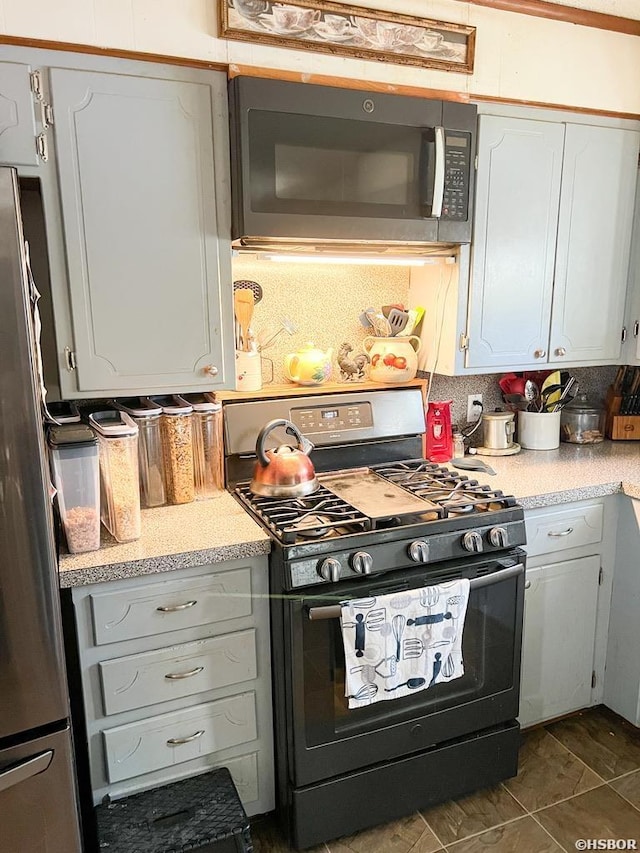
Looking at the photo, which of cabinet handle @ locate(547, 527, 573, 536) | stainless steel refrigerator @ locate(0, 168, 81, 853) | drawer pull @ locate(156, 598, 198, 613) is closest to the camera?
stainless steel refrigerator @ locate(0, 168, 81, 853)

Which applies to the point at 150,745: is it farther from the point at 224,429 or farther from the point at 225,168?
the point at 225,168

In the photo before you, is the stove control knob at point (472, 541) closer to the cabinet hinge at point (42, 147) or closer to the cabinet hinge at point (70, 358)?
the cabinet hinge at point (70, 358)

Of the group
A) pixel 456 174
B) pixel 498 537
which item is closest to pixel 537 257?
pixel 456 174

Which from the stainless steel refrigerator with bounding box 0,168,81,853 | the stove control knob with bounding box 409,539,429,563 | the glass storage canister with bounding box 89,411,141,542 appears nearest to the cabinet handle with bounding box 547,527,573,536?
the stove control knob with bounding box 409,539,429,563

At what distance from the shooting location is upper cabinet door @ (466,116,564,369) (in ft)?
6.98

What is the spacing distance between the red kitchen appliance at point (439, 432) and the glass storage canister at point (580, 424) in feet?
1.93

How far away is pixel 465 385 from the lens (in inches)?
103

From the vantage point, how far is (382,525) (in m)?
1.76

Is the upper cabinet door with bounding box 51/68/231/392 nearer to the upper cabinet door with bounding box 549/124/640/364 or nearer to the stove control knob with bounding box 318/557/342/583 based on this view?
the stove control knob with bounding box 318/557/342/583

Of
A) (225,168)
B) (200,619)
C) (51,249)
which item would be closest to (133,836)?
(200,619)

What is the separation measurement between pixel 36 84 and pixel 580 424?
89.1 inches

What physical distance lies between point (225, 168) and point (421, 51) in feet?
2.38

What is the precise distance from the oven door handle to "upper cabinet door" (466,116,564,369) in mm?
756

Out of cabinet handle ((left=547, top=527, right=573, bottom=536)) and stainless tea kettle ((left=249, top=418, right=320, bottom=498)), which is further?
cabinet handle ((left=547, top=527, right=573, bottom=536))
